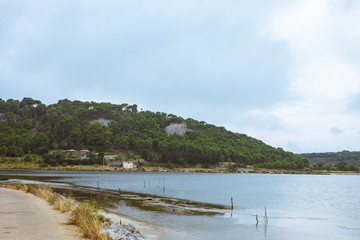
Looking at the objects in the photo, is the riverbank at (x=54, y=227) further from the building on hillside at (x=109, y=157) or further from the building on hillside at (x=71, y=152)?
the building on hillside at (x=71, y=152)

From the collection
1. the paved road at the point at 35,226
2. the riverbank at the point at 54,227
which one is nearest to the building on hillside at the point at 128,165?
the riverbank at the point at 54,227

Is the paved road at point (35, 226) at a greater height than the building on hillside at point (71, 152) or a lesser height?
lesser

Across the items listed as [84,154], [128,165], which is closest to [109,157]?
[84,154]

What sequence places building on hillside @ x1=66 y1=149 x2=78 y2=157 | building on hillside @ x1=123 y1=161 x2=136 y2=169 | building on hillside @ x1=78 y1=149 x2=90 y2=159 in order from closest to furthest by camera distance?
building on hillside @ x1=123 y1=161 x2=136 y2=169, building on hillside @ x1=78 y1=149 x2=90 y2=159, building on hillside @ x1=66 y1=149 x2=78 y2=157

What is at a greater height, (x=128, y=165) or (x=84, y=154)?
(x=84, y=154)

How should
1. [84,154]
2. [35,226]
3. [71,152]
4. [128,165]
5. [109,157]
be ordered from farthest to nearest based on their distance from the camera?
[109,157] < [71,152] < [84,154] < [128,165] < [35,226]

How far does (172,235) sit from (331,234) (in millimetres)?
13608

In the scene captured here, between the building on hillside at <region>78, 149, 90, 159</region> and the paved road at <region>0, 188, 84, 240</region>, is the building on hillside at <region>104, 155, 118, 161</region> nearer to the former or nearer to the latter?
the building on hillside at <region>78, 149, 90, 159</region>

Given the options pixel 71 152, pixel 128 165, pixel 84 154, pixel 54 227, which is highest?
pixel 71 152

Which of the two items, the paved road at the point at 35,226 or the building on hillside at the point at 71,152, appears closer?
the paved road at the point at 35,226

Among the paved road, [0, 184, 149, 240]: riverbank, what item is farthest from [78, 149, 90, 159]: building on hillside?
the paved road

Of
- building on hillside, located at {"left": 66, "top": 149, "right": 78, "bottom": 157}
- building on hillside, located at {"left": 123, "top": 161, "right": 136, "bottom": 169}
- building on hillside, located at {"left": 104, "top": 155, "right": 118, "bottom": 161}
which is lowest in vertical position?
→ building on hillside, located at {"left": 123, "top": 161, "right": 136, "bottom": 169}

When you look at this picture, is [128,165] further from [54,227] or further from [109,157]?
[54,227]

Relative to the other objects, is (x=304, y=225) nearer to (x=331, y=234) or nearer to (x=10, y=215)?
(x=331, y=234)
